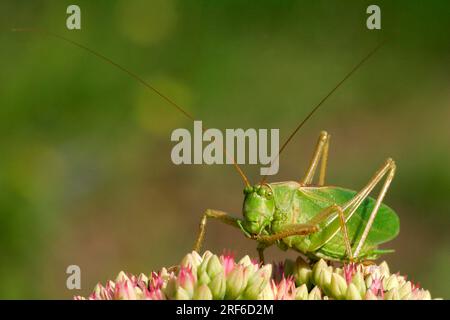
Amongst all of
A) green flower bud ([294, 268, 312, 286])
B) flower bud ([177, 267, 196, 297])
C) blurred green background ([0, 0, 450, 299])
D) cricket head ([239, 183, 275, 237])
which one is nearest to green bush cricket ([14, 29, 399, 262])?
cricket head ([239, 183, 275, 237])

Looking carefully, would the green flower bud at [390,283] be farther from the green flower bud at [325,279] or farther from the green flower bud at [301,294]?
the green flower bud at [301,294]

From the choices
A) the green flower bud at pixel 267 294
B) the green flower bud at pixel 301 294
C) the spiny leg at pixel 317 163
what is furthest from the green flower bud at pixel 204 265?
the spiny leg at pixel 317 163

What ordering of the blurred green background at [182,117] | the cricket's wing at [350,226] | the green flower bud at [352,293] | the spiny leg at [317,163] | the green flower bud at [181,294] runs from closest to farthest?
the green flower bud at [181,294]
the green flower bud at [352,293]
the cricket's wing at [350,226]
the spiny leg at [317,163]
the blurred green background at [182,117]

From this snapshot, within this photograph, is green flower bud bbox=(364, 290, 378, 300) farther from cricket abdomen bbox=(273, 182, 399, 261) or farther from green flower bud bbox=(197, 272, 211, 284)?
green flower bud bbox=(197, 272, 211, 284)

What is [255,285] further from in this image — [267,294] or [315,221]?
[315,221]

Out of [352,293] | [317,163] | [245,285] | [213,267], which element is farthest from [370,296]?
[317,163]
